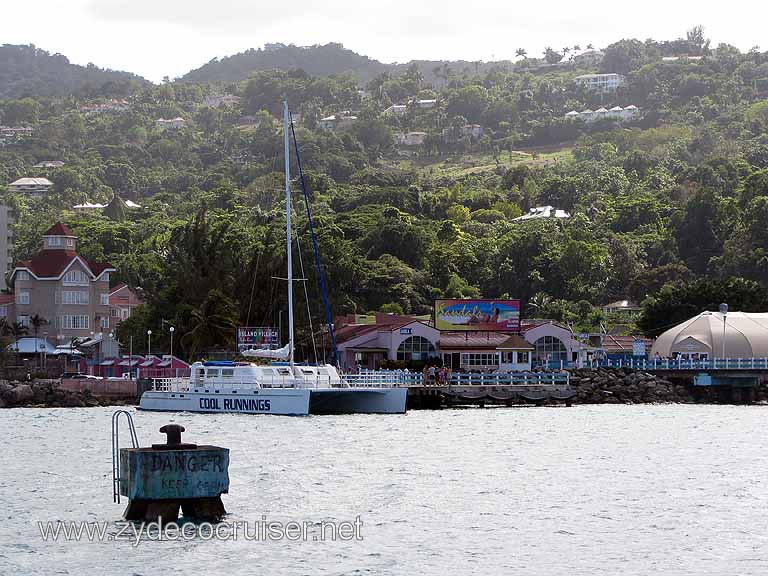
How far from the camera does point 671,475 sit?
4634 cm

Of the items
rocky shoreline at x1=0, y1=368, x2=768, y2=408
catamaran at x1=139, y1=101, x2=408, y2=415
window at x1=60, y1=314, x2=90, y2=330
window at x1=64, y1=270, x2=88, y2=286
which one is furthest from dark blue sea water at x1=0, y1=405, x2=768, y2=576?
window at x1=64, y1=270, x2=88, y2=286

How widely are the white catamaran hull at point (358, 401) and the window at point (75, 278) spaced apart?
1958 inches

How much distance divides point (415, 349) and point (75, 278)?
109ft

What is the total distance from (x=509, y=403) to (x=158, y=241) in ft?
285

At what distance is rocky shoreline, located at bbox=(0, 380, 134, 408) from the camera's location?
9044 cm

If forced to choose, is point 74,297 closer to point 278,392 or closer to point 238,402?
point 238,402

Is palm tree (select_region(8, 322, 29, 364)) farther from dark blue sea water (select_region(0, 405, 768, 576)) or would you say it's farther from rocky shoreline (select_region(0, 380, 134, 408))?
dark blue sea water (select_region(0, 405, 768, 576))

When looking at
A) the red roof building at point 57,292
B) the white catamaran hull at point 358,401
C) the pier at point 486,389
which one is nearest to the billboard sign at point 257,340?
the pier at point 486,389

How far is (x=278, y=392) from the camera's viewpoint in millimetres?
73188

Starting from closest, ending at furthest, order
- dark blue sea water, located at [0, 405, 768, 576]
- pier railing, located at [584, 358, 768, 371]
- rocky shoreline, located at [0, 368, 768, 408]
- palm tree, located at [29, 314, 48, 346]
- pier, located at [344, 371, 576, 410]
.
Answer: dark blue sea water, located at [0, 405, 768, 576], pier, located at [344, 371, 576, 410], rocky shoreline, located at [0, 368, 768, 408], pier railing, located at [584, 358, 768, 371], palm tree, located at [29, 314, 48, 346]

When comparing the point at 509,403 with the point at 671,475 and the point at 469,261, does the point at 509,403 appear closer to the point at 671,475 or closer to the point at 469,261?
the point at 671,475

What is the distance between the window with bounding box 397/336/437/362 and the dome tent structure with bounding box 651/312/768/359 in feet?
59.8

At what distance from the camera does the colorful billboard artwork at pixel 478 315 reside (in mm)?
107062

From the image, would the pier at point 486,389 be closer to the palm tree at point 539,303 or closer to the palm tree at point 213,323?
the palm tree at point 213,323
